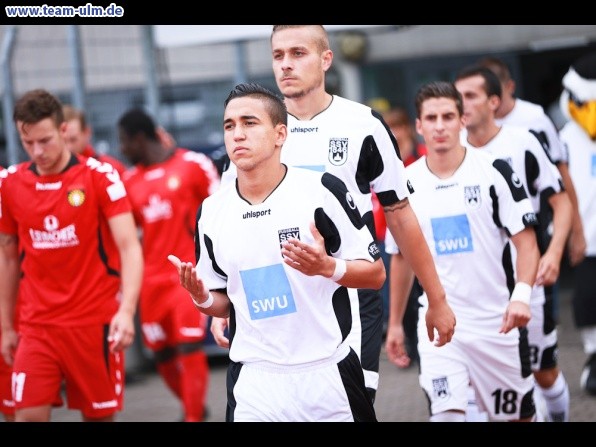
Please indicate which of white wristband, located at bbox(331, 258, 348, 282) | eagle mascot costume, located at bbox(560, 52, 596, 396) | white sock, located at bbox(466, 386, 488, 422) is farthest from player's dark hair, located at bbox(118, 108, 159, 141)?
white wristband, located at bbox(331, 258, 348, 282)

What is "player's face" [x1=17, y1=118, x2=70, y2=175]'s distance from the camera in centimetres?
776

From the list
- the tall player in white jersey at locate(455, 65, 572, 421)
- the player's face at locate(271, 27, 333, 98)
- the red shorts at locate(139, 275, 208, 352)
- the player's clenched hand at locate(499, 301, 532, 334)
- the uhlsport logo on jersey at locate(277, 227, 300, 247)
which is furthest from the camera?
the red shorts at locate(139, 275, 208, 352)

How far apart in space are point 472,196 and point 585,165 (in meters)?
3.56

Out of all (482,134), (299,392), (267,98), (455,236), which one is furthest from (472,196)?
(299,392)

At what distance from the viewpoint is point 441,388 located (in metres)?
7.36

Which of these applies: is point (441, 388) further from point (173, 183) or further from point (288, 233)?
point (173, 183)

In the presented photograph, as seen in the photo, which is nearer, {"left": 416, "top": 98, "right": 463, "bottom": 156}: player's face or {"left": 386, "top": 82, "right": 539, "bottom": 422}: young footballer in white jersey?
{"left": 386, "top": 82, "right": 539, "bottom": 422}: young footballer in white jersey

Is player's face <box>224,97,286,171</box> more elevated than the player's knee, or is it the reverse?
player's face <box>224,97,286,171</box>

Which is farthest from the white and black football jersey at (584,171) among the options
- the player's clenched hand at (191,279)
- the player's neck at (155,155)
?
the player's clenched hand at (191,279)

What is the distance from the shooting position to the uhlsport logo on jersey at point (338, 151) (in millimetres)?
6473

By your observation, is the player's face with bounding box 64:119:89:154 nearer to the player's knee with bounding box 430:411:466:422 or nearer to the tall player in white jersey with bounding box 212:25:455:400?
the tall player in white jersey with bounding box 212:25:455:400

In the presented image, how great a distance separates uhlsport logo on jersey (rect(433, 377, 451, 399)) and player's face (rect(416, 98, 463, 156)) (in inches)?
52.9

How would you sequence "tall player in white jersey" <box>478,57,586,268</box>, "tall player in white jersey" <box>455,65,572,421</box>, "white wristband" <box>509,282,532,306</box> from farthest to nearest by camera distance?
"tall player in white jersey" <box>478,57,586,268</box> < "tall player in white jersey" <box>455,65,572,421</box> < "white wristband" <box>509,282,532,306</box>

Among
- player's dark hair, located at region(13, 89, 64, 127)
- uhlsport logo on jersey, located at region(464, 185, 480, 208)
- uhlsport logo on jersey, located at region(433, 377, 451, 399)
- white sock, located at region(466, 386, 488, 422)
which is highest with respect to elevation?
player's dark hair, located at region(13, 89, 64, 127)
